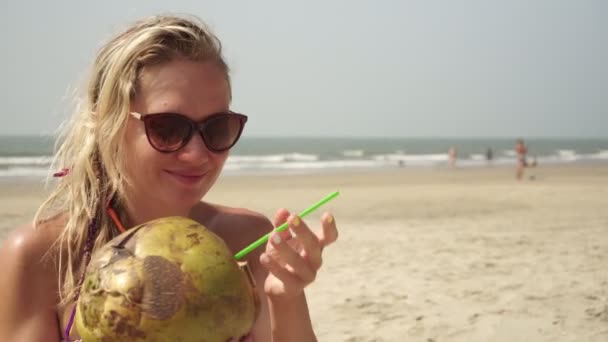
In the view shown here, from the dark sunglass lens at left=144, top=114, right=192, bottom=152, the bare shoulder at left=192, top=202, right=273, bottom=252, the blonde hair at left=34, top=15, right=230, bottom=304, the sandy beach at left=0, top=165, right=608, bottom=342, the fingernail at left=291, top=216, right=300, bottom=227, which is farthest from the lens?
the sandy beach at left=0, top=165, right=608, bottom=342

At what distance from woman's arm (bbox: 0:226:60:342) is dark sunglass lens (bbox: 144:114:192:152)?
475 mm

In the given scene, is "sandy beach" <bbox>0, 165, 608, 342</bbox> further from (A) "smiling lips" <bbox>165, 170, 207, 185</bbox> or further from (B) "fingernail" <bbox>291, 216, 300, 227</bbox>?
(B) "fingernail" <bbox>291, 216, 300, 227</bbox>

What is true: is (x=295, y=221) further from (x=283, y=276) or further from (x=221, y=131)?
(x=221, y=131)

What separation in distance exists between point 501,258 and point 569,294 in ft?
5.17

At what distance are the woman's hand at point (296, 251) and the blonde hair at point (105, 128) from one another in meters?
0.55

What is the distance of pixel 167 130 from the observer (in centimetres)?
138

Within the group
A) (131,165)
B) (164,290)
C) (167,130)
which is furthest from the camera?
(131,165)

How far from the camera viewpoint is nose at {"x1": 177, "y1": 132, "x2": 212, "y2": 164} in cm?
141

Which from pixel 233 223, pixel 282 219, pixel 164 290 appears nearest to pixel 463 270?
pixel 233 223

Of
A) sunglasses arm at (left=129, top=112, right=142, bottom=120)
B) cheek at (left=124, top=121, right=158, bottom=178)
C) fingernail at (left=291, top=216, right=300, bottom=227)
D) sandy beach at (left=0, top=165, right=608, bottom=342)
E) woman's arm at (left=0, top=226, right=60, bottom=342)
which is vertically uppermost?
sunglasses arm at (left=129, top=112, right=142, bottom=120)

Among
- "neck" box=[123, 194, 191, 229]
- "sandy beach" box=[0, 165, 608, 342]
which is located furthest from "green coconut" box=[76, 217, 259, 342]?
"sandy beach" box=[0, 165, 608, 342]

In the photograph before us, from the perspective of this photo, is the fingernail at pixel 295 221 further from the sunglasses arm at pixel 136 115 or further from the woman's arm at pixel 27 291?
the woman's arm at pixel 27 291

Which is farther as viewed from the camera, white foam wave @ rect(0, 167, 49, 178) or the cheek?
white foam wave @ rect(0, 167, 49, 178)

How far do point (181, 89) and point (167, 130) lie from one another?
0.38ft
